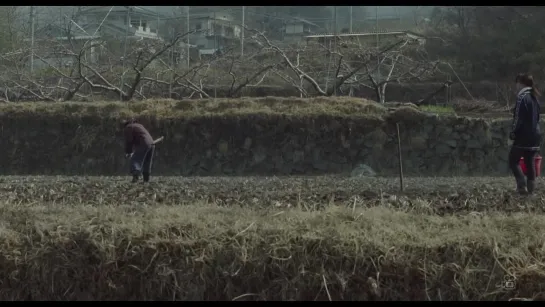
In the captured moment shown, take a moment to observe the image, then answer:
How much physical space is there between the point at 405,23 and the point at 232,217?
131ft

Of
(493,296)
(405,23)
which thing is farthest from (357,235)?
(405,23)

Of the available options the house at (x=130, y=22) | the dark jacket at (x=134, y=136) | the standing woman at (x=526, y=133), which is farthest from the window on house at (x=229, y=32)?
the standing woman at (x=526, y=133)

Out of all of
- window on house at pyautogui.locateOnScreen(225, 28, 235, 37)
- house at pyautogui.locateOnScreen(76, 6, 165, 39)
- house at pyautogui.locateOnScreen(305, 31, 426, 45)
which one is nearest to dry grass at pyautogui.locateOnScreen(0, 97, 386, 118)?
house at pyautogui.locateOnScreen(305, 31, 426, 45)

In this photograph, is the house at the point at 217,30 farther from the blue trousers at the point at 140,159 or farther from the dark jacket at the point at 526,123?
the dark jacket at the point at 526,123

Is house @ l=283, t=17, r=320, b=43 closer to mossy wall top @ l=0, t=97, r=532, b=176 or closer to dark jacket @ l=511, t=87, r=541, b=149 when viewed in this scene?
mossy wall top @ l=0, t=97, r=532, b=176

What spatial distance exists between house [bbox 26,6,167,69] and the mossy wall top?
19.9ft

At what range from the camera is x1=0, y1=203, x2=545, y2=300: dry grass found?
4.55 meters

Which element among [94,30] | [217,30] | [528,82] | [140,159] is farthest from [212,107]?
[217,30]

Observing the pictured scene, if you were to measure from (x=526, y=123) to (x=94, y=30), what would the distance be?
1118 inches

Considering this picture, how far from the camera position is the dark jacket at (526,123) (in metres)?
8.80

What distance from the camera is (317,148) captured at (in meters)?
19.5

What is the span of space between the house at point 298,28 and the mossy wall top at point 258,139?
19.3 m

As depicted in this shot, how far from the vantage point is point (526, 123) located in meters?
8.79

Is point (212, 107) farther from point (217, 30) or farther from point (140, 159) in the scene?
point (217, 30)
